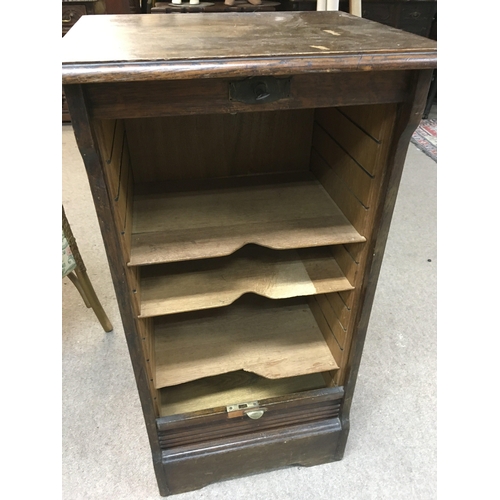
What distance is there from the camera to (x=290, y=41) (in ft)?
2.25

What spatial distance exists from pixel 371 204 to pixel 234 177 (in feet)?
1.36

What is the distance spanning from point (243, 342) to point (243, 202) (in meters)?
0.37

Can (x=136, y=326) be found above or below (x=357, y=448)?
above

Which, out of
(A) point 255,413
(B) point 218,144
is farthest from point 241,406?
(B) point 218,144

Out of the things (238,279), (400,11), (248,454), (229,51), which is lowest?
(248,454)

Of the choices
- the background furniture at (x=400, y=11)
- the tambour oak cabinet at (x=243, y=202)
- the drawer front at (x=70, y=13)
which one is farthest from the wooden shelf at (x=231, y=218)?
the drawer front at (x=70, y=13)

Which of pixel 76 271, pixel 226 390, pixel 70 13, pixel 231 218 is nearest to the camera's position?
pixel 231 218

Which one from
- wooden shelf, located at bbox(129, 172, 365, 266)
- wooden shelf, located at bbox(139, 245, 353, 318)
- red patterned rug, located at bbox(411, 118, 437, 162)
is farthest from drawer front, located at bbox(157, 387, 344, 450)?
red patterned rug, located at bbox(411, 118, 437, 162)

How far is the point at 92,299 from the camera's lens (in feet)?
4.83

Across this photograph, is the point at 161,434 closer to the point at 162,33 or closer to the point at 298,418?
the point at 298,418

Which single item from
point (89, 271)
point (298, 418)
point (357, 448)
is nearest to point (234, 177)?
point (298, 418)

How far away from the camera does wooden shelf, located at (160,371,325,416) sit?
1114 mm

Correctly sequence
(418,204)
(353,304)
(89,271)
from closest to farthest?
(353,304) → (89,271) → (418,204)

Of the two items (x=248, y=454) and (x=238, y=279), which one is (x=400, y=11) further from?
(x=248, y=454)
